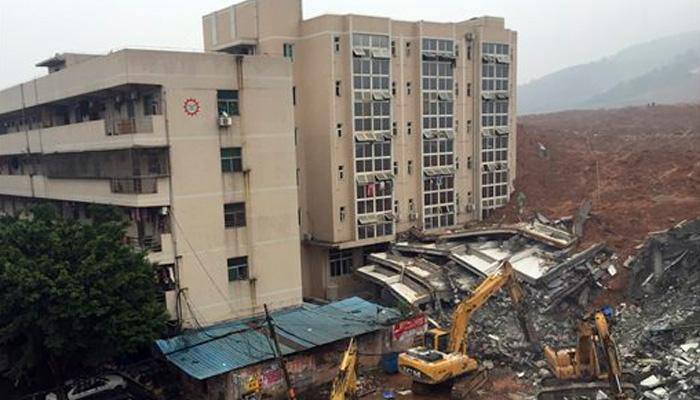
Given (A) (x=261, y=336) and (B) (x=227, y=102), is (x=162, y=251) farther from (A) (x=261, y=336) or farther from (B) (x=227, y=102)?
(B) (x=227, y=102)

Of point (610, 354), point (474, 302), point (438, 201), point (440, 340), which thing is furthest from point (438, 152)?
point (610, 354)

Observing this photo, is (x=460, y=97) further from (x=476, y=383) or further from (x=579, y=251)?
(x=476, y=383)

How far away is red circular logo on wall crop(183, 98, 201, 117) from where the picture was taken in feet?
72.7

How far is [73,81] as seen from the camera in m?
24.8

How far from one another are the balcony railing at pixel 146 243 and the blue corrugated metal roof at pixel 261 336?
→ 329cm

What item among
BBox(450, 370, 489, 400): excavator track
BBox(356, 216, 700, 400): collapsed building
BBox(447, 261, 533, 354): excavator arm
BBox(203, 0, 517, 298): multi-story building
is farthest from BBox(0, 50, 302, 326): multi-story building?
BBox(450, 370, 489, 400): excavator track

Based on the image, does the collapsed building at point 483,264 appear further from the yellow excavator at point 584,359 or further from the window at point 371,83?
the window at point 371,83

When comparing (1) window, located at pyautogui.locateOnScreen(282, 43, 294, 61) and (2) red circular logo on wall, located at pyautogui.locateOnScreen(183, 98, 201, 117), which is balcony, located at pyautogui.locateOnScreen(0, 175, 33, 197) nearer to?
(2) red circular logo on wall, located at pyautogui.locateOnScreen(183, 98, 201, 117)

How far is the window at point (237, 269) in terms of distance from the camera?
24.0 meters

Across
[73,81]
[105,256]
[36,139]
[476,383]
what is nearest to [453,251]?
[476,383]

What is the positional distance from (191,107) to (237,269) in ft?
21.4

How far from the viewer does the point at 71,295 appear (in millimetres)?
17906

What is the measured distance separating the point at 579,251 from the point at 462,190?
8.50 meters

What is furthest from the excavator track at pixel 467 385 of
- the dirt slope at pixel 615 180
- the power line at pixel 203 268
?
the dirt slope at pixel 615 180
